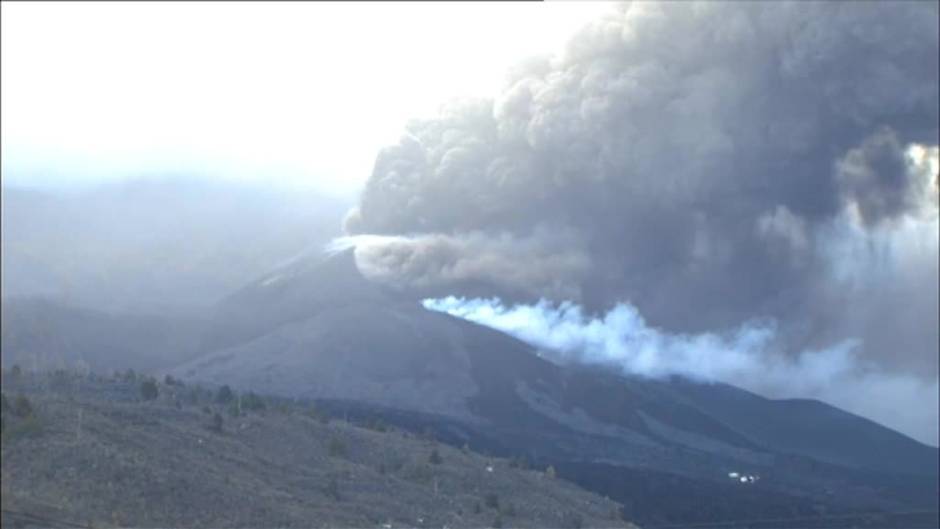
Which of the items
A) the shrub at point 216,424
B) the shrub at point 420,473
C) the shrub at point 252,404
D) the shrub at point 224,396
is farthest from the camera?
the shrub at point 224,396

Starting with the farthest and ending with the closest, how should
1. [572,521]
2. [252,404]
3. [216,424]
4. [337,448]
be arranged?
[252,404] → [337,448] → [572,521] → [216,424]

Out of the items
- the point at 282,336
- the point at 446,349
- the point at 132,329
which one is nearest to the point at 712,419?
the point at 446,349

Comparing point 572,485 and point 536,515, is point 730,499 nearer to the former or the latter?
point 572,485

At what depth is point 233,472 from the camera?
34.8 meters

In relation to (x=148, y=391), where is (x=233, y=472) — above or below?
below

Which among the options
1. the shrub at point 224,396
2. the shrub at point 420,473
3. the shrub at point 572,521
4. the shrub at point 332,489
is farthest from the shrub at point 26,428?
the shrub at point 224,396

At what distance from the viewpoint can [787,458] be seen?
8150 centimetres

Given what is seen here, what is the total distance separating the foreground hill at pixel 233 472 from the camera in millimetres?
27375

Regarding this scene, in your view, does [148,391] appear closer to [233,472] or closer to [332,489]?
[332,489]

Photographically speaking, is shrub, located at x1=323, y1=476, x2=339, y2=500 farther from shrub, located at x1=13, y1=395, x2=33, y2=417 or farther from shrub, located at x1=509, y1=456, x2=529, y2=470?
shrub, located at x1=509, y1=456, x2=529, y2=470

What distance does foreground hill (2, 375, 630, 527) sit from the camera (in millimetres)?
27375

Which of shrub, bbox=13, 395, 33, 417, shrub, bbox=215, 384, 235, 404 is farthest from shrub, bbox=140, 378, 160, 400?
shrub, bbox=13, 395, 33, 417

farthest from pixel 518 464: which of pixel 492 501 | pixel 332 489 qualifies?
pixel 332 489

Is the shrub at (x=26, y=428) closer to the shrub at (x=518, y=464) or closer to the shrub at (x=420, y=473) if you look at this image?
the shrub at (x=420, y=473)
